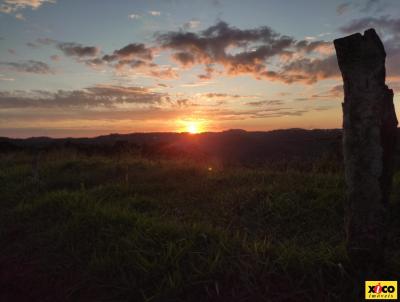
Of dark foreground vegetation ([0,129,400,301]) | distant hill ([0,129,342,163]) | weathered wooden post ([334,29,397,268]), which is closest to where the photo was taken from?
weathered wooden post ([334,29,397,268])

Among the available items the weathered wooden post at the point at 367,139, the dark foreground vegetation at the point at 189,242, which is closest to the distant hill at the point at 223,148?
the dark foreground vegetation at the point at 189,242

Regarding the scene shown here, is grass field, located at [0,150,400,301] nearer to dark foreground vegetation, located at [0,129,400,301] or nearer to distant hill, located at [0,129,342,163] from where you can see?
dark foreground vegetation, located at [0,129,400,301]

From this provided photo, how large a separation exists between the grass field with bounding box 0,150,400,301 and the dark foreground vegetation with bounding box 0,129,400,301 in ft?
0.05

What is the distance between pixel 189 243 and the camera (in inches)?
178

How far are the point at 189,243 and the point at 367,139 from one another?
2.36 metres

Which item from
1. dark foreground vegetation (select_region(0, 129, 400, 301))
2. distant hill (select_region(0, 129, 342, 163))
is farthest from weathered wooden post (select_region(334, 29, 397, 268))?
distant hill (select_region(0, 129, 342, 163))

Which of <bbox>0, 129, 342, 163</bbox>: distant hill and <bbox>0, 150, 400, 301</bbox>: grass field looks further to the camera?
<bbox>0, 129, 342, 163</bbox>: distant hill

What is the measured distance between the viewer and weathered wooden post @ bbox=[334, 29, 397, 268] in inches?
139

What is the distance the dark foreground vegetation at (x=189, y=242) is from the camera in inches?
150

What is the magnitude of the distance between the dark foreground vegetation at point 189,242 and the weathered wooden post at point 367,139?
404 millimetres

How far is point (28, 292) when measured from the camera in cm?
419

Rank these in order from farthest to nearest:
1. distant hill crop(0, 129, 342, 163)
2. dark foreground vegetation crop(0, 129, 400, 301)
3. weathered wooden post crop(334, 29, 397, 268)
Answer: distant hill crop(0, 129, 342, 163) → dark foreground vegetation crop(0, 129, 400, 301) → weathered wooden post crop(334, 29, 397, 268)

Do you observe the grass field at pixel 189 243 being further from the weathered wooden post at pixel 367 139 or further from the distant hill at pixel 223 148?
the distant hill at pixel 223 148

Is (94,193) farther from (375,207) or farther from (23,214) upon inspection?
(375,207)
